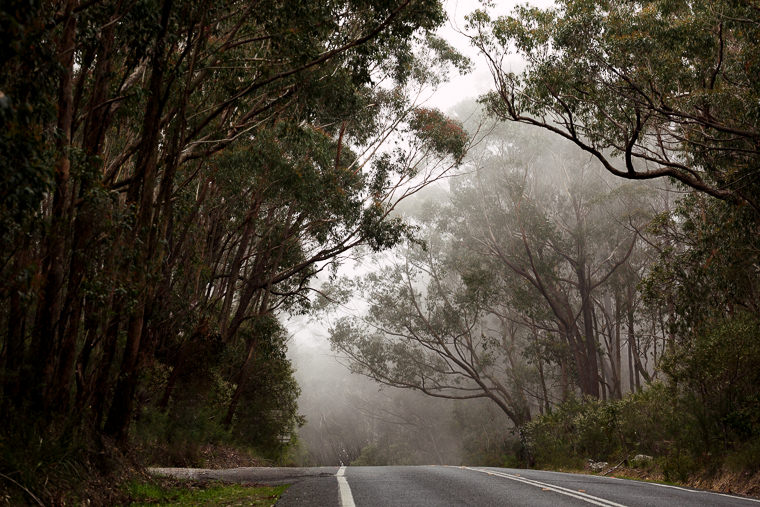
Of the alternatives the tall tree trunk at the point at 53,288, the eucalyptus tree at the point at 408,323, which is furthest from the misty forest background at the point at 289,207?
the eucalyptus tree at the point at 408,323

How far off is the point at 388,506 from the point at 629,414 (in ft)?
40.8

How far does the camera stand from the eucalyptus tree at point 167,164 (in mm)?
6449

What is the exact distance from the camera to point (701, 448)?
11820 millimetres

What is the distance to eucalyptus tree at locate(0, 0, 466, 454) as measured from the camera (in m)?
6.45

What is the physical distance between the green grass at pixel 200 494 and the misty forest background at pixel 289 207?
538mm

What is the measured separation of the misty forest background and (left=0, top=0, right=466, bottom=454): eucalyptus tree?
5 centimetres

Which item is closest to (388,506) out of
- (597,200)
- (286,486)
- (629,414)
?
(286,486)

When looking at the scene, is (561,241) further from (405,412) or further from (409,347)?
(405,412)

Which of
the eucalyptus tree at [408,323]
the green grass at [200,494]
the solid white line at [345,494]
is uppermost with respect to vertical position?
the eucalyptus tree at [408,323]

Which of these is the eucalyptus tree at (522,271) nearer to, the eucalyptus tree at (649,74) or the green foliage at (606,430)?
the green foliage at (606,430)

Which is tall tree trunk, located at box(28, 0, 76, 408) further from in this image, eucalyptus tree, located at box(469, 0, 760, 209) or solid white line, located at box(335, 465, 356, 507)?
eucalyptus tree, located at box(469, 0, 760, 209)

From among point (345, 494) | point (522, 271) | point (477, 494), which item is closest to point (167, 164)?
point (345, 494)

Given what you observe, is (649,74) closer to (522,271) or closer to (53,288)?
(53,288)

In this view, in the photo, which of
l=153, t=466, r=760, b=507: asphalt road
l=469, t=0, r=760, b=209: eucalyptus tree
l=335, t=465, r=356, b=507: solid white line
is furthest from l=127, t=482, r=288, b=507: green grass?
l=469, t=0, r=760, b=209: eucalyptus tree
